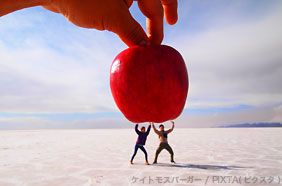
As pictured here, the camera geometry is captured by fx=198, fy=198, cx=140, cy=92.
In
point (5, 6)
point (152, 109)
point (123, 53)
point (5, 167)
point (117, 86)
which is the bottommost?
point (5, 167)

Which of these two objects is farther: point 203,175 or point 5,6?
point 203,175

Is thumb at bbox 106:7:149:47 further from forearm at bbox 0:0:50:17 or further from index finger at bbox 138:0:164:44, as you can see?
forearm at bbox 0:0:50:17

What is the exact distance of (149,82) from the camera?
0.97 metres

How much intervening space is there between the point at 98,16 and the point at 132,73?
1.11 feet

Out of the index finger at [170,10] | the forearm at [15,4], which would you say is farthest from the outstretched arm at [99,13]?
the index finger at [170,10]

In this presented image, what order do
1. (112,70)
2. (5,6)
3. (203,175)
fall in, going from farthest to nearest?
(203,175) < (112,70) < (5,6)

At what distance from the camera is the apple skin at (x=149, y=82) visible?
979 millimetres

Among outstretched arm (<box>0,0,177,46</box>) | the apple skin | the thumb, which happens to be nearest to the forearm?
outstretched arm (<box>0,0,177,46</box>)

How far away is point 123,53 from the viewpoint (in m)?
1.08

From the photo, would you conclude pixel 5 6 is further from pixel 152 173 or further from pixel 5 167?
pixel 5 167

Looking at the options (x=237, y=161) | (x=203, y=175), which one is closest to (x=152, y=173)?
(x=203, y=175)

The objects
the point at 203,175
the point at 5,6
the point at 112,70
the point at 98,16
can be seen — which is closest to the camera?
the point at 5,6

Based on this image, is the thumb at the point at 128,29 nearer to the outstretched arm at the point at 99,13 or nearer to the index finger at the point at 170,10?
the outstretched arm at the point at 99,13

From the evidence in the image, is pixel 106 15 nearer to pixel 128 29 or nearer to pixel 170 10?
pixel 128 29
